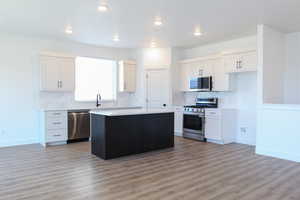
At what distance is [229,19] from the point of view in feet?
14.9

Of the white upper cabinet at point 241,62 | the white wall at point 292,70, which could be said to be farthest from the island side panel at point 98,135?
the white wall at point 292,70

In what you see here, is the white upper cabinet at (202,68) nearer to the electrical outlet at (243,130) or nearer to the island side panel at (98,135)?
the electrical outlet at (243,130)

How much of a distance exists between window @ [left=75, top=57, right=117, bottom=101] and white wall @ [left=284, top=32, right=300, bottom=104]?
4.87 metres

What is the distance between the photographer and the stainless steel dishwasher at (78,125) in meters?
6.12

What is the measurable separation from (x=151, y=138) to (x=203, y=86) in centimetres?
247

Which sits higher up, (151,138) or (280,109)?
(280,109)

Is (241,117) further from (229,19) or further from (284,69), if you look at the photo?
(229,19)

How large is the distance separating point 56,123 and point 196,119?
3.70 meters

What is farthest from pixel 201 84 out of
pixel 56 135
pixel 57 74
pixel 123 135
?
pixel 56 135

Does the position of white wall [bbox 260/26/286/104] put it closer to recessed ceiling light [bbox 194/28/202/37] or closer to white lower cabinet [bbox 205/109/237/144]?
white lower cabinet [bbox 205/109/237/144]

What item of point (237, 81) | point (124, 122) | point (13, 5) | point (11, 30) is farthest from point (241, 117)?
point (11, 30)

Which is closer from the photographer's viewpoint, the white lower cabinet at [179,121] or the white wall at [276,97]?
the white wall at [276,97]

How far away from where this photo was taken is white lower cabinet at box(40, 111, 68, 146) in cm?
572

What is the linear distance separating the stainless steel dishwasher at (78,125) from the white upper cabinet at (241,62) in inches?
157
